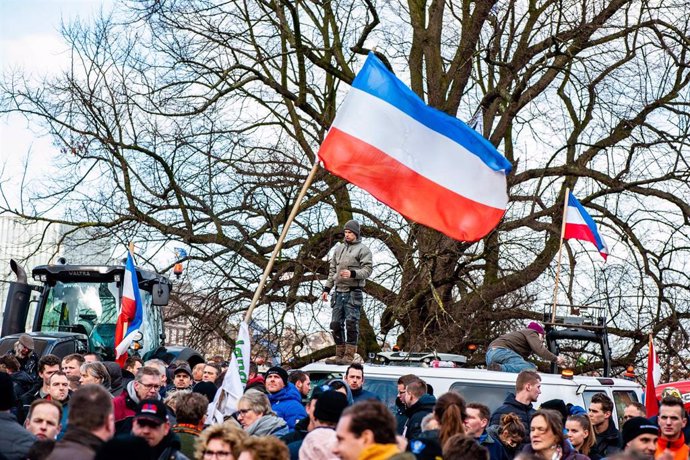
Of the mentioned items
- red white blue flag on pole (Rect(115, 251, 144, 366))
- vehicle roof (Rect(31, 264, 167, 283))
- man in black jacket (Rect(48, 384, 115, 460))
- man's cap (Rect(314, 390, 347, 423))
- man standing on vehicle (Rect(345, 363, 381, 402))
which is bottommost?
man in black jacket (Rect(48, 384, 115, 460))

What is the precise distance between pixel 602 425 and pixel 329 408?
4.38 meters

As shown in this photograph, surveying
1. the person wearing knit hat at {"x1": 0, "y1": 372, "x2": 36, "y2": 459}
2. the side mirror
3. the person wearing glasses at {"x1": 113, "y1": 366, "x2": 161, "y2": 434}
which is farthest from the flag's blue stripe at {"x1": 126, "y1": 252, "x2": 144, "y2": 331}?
the person wearing knit hat at {"x1": 0, "y1": 372, "x2": 36, "y2": 459}

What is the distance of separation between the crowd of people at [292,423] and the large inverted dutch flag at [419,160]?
5.17 feet

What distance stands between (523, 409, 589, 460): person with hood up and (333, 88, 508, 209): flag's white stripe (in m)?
2.58

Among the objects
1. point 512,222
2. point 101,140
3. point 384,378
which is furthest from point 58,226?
point 384,378

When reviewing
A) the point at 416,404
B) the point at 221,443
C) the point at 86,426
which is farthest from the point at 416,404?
the point at 86,426

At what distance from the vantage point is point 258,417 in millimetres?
9211

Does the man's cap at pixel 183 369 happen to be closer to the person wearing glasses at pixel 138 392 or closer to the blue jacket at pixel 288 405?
the blue jacket at pixel 288 405

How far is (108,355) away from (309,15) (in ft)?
32.2

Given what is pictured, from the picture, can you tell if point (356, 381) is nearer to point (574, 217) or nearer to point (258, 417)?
point (258, 417)

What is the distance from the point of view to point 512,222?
21891mm

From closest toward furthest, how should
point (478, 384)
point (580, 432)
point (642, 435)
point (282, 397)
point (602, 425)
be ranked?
1. point (642, 435)
2. point (580, 432)
3. point (282, 397)
4. point (602, 425)
5. point (478, 384)

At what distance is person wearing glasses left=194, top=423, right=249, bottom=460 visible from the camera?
7.12 metres

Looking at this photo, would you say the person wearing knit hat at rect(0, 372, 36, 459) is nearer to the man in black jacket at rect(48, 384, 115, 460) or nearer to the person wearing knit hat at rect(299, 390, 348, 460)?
the man in black jacket at rect(48, 384, 115, 460)
